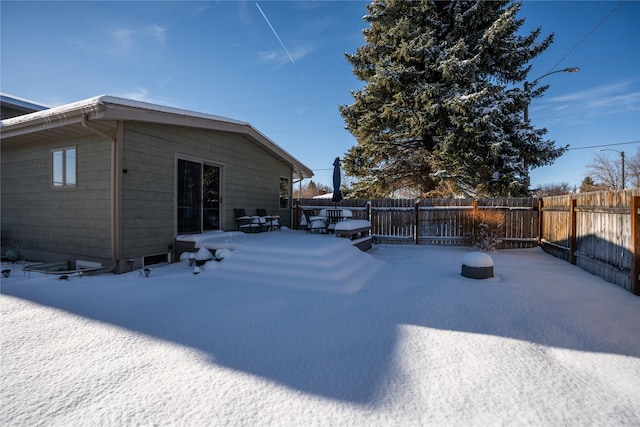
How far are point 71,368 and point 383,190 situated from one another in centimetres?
1209

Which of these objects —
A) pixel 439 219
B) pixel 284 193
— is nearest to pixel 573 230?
pixel 439 219

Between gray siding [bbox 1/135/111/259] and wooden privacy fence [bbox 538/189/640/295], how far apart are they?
8883 millimetres

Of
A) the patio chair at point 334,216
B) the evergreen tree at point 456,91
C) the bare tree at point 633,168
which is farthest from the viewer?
the bare tree at point 633,168

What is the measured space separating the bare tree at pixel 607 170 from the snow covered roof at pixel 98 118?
3166 centimetres

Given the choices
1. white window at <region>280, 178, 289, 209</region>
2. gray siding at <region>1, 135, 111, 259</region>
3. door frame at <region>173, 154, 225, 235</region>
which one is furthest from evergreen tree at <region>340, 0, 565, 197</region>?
gray siding at <region>1, 135, 111, 259</region>

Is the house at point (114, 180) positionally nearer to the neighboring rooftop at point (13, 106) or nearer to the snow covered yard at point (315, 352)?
the snow covered yard at point (315, 352)

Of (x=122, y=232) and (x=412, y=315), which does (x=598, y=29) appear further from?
(x=122, y=232)

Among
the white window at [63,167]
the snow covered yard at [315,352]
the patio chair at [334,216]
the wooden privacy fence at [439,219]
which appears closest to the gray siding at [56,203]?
the white window at [63,167]

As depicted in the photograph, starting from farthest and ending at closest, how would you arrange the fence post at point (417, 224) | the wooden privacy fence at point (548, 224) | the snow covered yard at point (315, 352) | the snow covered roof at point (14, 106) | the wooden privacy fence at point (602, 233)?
the fence post at point (417, 224) < the snow covered roof at point (14, 106) < the wooden privacy fence at point (548, 224) < the wooden privacy fence at point (602, 233) < the snow covered yard at point (315, 352)

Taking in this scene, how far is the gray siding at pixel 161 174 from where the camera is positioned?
561 cm

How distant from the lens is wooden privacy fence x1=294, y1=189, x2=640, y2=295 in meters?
4.68

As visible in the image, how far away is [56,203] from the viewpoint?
257 inches

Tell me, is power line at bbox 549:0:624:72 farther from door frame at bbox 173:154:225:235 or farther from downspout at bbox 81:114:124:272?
downspout at bbox 81:114:124:272

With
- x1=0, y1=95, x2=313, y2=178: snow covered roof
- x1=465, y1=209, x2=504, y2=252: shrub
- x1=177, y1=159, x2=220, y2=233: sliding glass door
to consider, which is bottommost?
x1=465, y1=209, x2=504, y2=252: shrub
